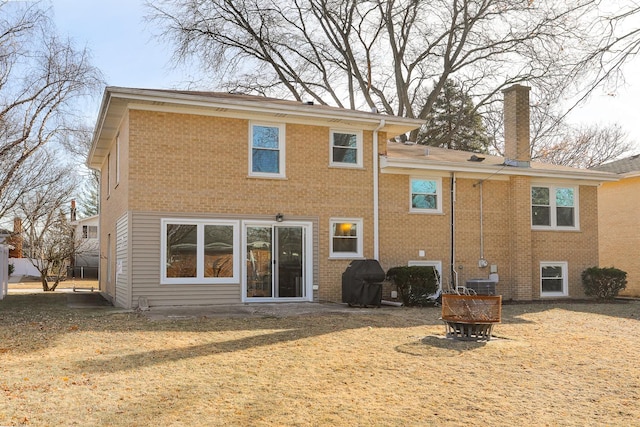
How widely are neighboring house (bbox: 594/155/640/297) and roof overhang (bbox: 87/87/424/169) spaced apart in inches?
409

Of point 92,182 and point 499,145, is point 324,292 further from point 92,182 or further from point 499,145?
point 92,182

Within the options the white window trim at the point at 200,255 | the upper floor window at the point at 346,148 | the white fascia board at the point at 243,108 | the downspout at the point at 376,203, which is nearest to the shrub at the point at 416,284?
the downspout at the point at 376,203

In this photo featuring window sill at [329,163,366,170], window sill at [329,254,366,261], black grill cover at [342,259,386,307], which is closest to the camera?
black grill cover at [342,259,386,307]

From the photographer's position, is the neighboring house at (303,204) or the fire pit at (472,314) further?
the neighboring house at (303,204)

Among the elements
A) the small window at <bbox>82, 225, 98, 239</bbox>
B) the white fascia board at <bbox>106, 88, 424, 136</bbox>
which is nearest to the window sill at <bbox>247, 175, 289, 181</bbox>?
the white fascia board at <bbox>106, 88, 424, 136</bbox>

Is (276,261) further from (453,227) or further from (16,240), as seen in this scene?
(16,240)

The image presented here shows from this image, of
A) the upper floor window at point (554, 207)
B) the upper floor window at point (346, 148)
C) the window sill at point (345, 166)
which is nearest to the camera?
the window sill at point (345, 166)

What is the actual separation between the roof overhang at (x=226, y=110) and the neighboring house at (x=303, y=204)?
0.04 m

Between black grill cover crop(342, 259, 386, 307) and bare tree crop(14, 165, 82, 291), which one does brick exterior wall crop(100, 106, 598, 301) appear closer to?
black grill cover crop(342, 259, 386, 307)

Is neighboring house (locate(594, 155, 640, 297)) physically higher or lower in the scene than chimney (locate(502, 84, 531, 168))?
lower

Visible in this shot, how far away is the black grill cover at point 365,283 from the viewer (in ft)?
49.6

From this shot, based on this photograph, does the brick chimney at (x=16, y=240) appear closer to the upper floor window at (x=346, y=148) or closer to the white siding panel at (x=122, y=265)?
the white siding panel at (x=122, y=265)

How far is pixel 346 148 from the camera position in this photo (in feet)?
55.2

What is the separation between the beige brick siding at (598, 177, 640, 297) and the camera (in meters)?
22.5
